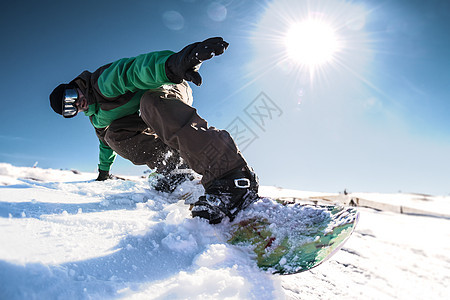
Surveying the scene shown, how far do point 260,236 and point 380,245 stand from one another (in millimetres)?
1241

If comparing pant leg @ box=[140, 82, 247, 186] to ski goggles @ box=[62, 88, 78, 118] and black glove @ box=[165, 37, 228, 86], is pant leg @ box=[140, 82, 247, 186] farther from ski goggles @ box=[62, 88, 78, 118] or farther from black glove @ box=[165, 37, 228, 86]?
ski goggles @ box=[62, 88, 78, 118]

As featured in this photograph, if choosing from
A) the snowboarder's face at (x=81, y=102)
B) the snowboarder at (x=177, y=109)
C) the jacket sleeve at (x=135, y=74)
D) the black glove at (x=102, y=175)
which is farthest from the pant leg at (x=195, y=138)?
the black glove at (x=102, y=175)

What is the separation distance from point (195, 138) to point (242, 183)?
1.12 ft

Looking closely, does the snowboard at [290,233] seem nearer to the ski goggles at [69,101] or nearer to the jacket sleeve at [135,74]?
the jacket sleeve at [135,74]

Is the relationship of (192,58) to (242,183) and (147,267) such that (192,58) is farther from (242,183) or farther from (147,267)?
(147,267)

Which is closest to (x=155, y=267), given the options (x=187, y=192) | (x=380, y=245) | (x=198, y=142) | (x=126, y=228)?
(x=126, y=228)

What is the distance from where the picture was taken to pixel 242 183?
3.79ft

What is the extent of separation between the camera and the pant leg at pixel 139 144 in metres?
1.89

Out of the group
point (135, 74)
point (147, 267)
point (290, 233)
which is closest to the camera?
point (147, 267)

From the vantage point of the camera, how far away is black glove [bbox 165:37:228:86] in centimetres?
110

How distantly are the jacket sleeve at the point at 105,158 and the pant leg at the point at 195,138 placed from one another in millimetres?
1561

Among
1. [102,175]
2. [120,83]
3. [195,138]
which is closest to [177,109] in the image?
[195,138]

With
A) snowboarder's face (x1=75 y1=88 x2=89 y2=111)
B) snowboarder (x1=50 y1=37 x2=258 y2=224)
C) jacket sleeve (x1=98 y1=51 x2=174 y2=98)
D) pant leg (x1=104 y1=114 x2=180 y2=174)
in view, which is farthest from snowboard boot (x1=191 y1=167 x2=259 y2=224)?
snowboarder's face (x1=75 y1=88 x2=89 y2=111)

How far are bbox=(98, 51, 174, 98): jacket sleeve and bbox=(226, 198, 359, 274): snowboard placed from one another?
Result: 87 cm
